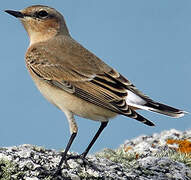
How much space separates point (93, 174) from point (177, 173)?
1680mm

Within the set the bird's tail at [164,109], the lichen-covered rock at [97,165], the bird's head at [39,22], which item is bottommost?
the lichen-covered rock at [97,165]

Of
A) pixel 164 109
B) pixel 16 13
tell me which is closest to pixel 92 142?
pixel 164 109

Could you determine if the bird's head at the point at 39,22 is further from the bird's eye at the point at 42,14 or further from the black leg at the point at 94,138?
the black leg at the point at 94,138

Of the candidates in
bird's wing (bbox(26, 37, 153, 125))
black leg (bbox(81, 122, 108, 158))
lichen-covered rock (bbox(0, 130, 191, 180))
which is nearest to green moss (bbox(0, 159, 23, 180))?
lichen-covered rock (bbox(0, 130, 191, 180))

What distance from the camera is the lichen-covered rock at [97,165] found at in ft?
23.6

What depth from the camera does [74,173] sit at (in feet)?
24.3

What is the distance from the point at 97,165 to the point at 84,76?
1.59 m

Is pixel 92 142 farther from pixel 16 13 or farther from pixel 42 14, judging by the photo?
pixel 16 13

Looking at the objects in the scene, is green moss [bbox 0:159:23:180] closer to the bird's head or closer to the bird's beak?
the bird's head

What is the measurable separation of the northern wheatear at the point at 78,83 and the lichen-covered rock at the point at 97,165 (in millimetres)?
251

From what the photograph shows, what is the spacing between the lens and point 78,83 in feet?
24.3

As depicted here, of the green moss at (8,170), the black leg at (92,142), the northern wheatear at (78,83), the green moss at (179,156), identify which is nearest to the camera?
the green moss at (8,170)

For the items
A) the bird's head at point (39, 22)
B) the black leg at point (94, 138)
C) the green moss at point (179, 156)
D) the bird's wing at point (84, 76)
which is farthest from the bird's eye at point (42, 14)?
the green moss at point (179, 156)

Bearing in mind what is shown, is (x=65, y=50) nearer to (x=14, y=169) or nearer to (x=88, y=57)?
(x=88, y=57)
